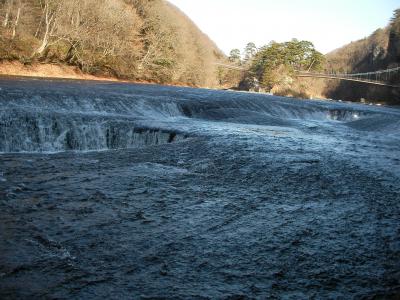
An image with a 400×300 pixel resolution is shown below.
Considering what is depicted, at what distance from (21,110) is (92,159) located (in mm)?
4384

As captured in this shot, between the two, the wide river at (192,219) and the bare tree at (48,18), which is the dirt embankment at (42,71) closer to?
the bare tree at (48,18)

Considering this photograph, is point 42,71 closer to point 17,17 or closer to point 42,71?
point 42,71

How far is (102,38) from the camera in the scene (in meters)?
35.1

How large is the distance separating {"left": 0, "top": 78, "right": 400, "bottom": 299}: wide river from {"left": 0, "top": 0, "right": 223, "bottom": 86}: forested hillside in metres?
20.8

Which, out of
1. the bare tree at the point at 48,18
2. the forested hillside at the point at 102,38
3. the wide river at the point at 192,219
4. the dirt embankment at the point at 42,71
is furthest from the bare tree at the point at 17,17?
the wide river at the point at 192,219

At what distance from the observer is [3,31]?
86.2 ft

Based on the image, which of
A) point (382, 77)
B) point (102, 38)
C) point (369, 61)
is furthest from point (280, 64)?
point (102, 38)

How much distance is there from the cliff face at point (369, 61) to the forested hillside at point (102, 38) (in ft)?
127

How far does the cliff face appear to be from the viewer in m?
72.3

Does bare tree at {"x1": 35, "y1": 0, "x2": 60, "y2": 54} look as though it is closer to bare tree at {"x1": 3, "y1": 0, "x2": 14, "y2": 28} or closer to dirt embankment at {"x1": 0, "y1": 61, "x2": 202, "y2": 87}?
dirt embankment at {"x1": 0, "y1": 61, "x2": 202, "y2": 87}

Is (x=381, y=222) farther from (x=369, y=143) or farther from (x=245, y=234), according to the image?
(x=369, y=143)

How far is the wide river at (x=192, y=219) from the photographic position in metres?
3.24

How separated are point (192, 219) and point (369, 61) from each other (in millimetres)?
117141

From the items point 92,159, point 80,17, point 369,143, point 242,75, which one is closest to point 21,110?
point 92,159
